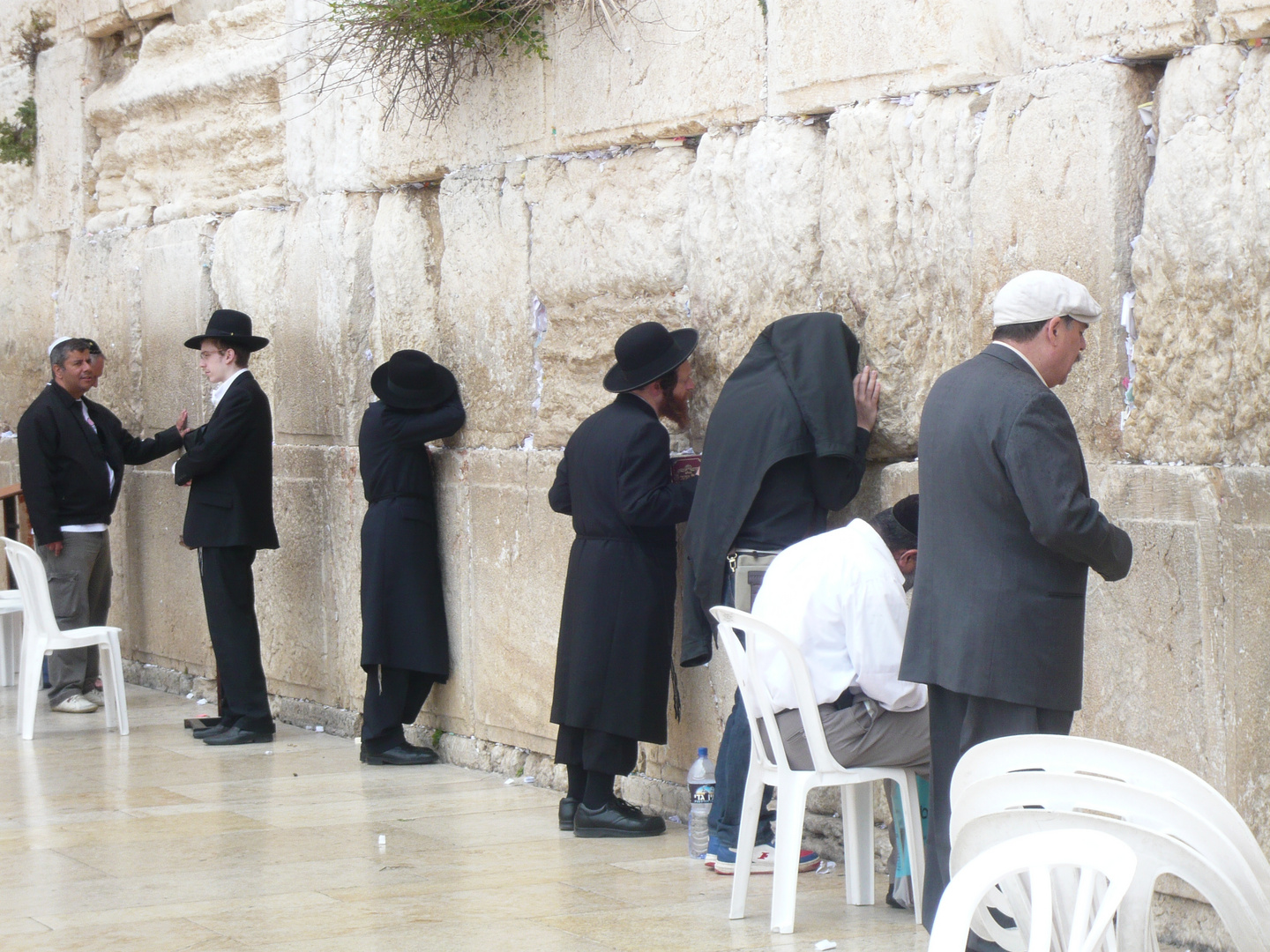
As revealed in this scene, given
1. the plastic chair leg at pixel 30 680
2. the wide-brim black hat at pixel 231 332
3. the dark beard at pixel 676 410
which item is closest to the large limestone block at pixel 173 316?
the wide-brim black hat at pixel 231 332

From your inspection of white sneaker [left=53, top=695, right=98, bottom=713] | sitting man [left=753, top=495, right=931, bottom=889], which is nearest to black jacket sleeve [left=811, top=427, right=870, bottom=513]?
sitting man [left=753, top=495, right=931, bottom=889]

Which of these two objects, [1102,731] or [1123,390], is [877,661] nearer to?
[1102,731]

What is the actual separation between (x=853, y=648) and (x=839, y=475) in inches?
31.9

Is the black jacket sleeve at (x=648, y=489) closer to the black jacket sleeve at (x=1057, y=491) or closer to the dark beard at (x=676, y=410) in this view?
the dark beard at (x=676, y=410)

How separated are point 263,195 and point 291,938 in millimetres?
4637

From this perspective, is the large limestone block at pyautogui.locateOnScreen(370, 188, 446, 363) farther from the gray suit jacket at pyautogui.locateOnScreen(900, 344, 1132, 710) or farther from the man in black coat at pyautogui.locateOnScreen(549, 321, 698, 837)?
the gray suit jacket at pyautogui.locateOnScreen(900, 344, 1132, 710)

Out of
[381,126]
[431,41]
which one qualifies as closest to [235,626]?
[381,126]

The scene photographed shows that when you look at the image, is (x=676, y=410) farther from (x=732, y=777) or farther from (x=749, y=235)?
(x=732, y=777)

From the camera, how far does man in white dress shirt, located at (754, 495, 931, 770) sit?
399 cm

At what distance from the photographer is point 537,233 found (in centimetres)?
612

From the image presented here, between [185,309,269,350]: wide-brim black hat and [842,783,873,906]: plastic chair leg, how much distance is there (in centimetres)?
388

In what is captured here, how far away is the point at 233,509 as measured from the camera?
6953 millimetres

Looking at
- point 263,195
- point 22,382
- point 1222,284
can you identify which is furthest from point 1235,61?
point 22,382

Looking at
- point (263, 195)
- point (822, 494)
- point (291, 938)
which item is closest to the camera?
point (291, 938)
